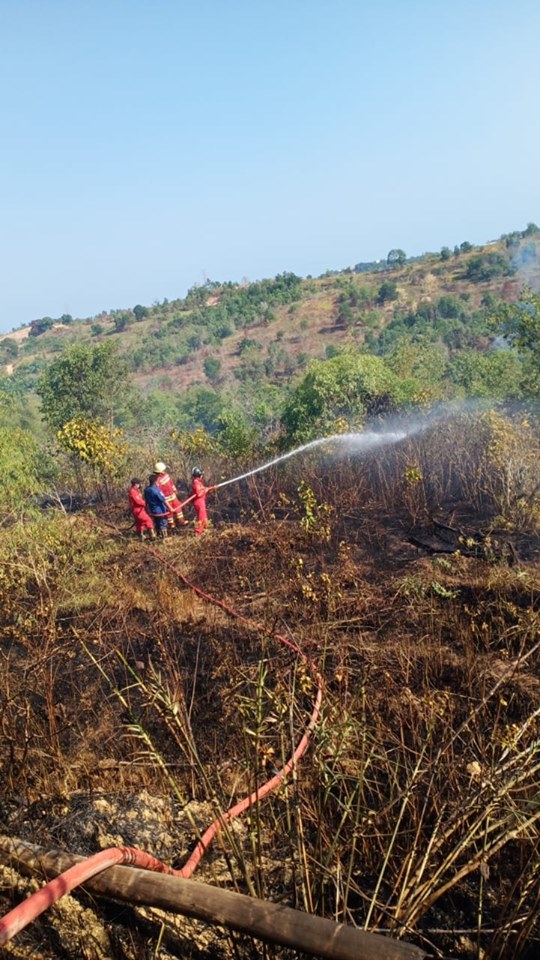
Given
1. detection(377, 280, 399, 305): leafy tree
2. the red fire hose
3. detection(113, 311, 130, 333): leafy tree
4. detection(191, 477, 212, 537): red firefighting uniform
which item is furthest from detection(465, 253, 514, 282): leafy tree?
the red fire hose

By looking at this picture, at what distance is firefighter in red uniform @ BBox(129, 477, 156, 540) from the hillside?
29758 millimetres

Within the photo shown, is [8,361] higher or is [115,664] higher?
[8,361]

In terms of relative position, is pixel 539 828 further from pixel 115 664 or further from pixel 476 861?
pixel 115 664

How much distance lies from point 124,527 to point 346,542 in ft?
14.5

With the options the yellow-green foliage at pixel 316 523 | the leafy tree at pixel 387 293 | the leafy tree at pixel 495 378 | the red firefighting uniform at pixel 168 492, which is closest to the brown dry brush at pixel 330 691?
the yellow-green foliage at pixel 316 523

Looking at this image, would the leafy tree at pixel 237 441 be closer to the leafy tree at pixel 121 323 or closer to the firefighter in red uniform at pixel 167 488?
the firefighter in red uniform at pixel 167 488

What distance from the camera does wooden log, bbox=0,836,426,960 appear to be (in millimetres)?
1860

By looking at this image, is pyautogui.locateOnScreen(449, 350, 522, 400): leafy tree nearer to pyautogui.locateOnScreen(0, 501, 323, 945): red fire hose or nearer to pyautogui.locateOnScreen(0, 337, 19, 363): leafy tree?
pyautogui.locateOnScreen(0, 501, 323, 945): red fire hose

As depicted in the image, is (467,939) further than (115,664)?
No

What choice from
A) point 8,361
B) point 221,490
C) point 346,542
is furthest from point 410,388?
point 8,361

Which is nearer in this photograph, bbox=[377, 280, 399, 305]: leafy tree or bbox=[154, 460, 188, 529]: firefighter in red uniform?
bbox=[154, 460, 188, 529]: firefighter in red uniform

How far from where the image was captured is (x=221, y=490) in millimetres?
13023

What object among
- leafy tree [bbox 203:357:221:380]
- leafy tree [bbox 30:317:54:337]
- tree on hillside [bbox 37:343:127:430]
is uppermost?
leafy tree [bbox 30:317:54:337]

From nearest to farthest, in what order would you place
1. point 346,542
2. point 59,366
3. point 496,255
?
point 346,542
point 59,366
point 496,255
